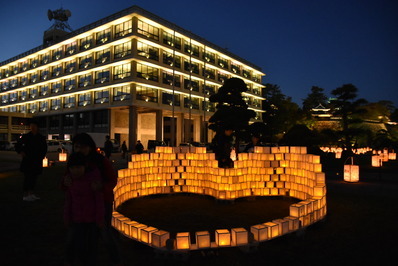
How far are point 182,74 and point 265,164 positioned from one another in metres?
33.0

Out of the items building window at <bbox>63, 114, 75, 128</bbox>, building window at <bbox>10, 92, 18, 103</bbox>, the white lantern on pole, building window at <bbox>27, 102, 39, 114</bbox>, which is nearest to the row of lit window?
building window at <bbox>10, 92, 18, 103</bbox>

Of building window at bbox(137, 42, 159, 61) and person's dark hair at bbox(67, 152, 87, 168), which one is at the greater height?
building window at bbox(137, 42, 159, 61)

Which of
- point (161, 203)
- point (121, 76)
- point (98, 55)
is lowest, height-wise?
point (161, 203)

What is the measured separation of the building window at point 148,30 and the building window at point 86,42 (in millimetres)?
8405

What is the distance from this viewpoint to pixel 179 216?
18.1ft

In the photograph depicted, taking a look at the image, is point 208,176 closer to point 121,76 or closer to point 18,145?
point 18,145

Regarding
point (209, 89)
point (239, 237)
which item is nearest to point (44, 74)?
point (209, 89)

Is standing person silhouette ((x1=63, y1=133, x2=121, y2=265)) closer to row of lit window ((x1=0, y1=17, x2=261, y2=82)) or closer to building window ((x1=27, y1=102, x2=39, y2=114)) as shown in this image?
row of lit window ((x1=0, y1=17, x2=261, y2=82))

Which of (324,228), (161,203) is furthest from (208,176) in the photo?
(324,228)

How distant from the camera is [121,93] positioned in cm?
3381

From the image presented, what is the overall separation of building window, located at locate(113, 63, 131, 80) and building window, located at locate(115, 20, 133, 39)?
12.1 ft

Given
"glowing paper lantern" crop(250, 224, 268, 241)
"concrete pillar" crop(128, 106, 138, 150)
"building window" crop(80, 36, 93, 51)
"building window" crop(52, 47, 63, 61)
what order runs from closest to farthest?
"glowing paper lantern" crop(250, 224, 268, 241) < "concrete pillar" crop(128, 106, 138, 150) < "building window" crop(80, 36, 93, 51) < "building window" crop(52, 47, 63, 61)

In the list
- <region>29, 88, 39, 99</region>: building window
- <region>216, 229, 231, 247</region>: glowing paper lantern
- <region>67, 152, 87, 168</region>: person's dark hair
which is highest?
<region>29, 88, 39, 99</region>: building window

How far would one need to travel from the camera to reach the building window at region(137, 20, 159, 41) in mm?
32975
